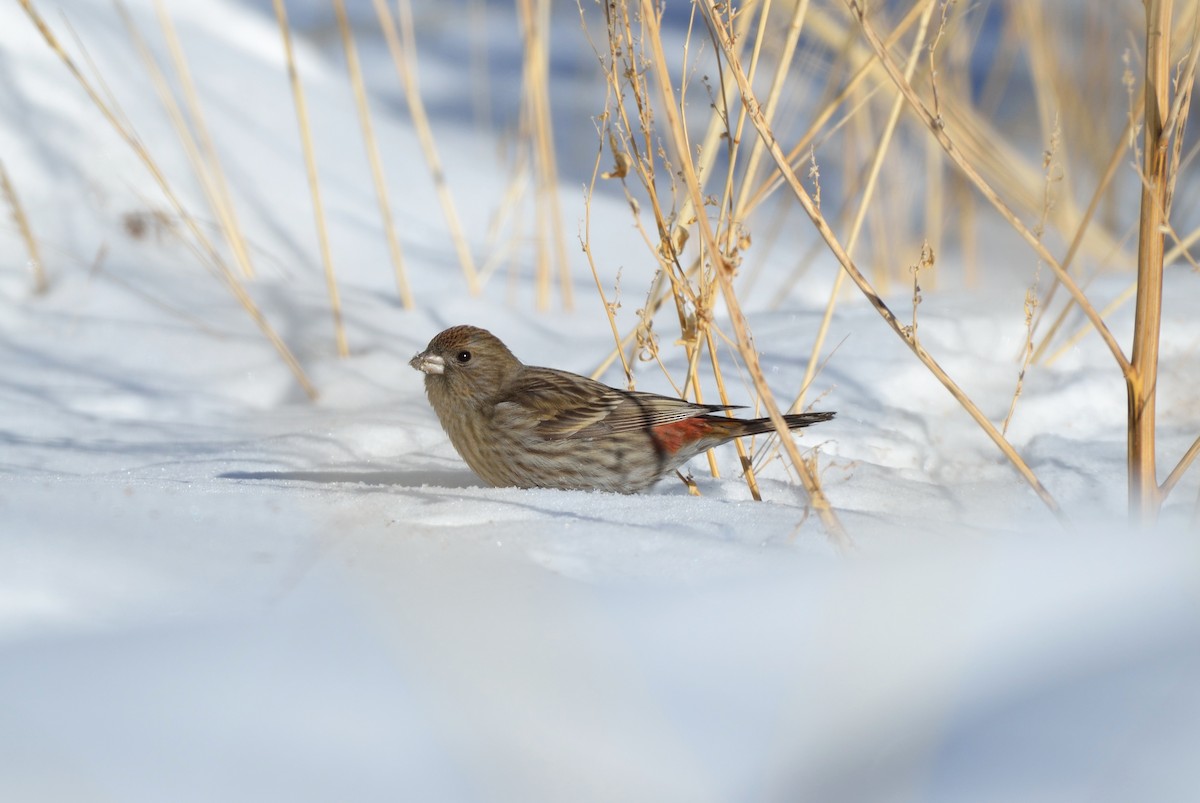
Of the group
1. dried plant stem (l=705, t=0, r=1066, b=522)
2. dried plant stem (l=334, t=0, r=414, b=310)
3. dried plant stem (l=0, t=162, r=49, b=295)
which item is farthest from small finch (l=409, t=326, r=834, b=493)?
dried plant stem (l=0, t=162, r=49, b=295)

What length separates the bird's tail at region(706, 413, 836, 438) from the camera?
7.95ft

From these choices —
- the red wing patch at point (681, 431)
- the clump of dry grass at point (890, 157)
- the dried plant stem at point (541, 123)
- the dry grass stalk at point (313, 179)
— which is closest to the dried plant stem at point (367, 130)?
the dry grass stalk at point (313, 179)

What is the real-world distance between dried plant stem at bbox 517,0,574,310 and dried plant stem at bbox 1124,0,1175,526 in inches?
81.7

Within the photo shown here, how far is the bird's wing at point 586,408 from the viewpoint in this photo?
2.59 meters

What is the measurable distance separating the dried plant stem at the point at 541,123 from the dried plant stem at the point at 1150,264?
2.08 meters

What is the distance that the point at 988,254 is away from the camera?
599 cm

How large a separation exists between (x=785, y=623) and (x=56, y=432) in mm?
2208

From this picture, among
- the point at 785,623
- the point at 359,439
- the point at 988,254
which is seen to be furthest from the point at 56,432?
the point at 988,254

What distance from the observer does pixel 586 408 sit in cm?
268

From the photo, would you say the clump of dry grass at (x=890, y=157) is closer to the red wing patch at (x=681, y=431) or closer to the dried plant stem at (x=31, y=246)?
the red wing patch at (x=681, y=431)

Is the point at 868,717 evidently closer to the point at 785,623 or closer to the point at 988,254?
the point at 785,623

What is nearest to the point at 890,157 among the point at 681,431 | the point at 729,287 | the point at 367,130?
the point at 367,130

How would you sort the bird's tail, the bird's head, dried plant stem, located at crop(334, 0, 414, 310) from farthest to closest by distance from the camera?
dried plant stem, located at crop(334, 0, 414, 310), the bird's head, the bird's tail

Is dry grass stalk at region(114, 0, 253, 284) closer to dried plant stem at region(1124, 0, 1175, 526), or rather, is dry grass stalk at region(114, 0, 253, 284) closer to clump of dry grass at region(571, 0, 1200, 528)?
clump of dry grass at region(571, 0, 1200, 528)
